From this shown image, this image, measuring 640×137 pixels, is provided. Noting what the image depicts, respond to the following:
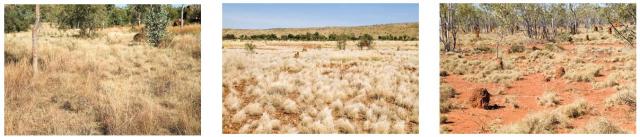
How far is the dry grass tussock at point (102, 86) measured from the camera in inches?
267

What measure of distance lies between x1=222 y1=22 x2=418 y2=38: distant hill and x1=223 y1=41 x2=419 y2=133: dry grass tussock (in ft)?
0.59

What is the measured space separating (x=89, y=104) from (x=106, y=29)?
1051 millimetres

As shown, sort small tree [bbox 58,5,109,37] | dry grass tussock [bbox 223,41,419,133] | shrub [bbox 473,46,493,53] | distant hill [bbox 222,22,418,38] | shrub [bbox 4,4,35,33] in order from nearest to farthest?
1. dry grass tussock [bbox 223,41,419,133]
2. distant hill [bbox 222,22,418,38]
3. shrub [bbox 4,4,35,33]
4. small tree [bbox 58,5,109,37]
5. shrub [bbox 473,46,493,53]

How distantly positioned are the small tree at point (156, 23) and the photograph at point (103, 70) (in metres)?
0.01

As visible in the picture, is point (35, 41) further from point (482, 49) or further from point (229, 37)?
point (482, 49)

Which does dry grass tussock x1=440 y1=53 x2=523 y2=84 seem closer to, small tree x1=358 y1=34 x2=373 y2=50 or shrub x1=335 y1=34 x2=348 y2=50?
small tree x1=358 y1=34 x2=373 y2=50

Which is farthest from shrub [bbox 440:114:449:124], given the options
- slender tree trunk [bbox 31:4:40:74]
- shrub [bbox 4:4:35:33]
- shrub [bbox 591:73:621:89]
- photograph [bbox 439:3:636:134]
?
shrub [bbox 4:4:35:33]

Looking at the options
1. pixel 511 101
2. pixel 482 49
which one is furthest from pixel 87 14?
pixel 511 101

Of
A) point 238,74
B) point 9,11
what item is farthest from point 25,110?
point 238,74

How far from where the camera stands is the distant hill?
6.81 metres

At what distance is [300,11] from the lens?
6984mm

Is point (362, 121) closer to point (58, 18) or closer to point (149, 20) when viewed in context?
point (149, 20)

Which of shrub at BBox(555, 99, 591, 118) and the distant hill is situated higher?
the distant hill

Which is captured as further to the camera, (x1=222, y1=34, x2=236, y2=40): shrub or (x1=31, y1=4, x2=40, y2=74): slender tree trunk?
(x1=31, y1=4, x2=40, y2=74): slender tree trunk
